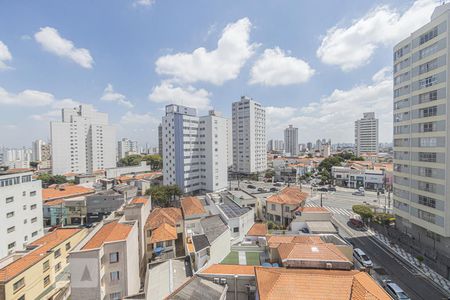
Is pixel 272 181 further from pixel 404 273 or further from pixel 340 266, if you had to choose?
pixel 340 266

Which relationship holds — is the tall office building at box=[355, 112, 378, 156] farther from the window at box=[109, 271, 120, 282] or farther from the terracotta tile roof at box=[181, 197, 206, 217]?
the window at box=[109, 271, 120, 282]

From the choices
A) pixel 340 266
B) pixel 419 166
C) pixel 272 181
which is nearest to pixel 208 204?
pixel 340 266

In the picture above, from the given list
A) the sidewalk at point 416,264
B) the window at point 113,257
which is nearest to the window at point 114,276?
the window at point 113,257

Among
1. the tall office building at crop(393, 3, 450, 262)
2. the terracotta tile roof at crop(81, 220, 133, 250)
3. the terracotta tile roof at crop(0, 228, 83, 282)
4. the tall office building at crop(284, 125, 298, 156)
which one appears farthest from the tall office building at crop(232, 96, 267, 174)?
the tall office building at crop(284, 125, 298, 156)

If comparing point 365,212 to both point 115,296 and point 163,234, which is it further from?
point 115,296

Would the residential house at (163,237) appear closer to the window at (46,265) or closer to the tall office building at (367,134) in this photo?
the window at (46,265)

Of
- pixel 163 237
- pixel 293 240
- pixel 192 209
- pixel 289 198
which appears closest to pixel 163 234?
pixel 163 237

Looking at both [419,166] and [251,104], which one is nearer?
[419,166]
